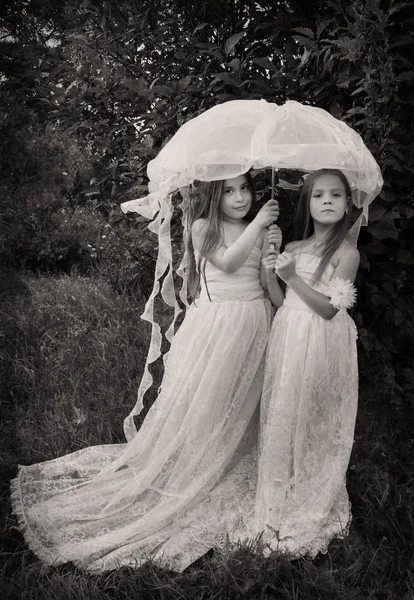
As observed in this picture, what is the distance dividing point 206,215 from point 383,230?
0.94 meters

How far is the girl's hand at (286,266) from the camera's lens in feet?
8.33

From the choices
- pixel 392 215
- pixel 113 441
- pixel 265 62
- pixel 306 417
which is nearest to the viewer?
pixel 306 417

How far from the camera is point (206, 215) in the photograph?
278 cm

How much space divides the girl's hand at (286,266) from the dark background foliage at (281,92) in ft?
2.24

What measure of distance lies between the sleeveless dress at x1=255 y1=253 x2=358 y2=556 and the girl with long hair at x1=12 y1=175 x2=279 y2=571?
163 mm

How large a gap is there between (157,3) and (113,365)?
2397 millimetres

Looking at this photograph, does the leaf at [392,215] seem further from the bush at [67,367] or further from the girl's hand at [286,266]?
the bush at [67,367]

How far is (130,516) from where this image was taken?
2.69 m

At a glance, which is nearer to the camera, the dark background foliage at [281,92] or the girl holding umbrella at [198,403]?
the girl holding umbrella at [198,403]

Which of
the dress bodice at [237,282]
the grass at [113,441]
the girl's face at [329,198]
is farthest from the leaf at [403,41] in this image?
the grass at [113,441]

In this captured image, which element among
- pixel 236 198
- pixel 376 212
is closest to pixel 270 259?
pixel 236 198

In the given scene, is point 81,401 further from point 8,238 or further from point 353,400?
point 8,238

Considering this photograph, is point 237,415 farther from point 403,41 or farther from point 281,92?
point 403,41

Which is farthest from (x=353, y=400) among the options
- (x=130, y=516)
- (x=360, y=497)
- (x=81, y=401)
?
(x=81, y=401)
